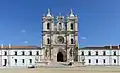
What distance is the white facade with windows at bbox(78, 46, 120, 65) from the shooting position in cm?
7738

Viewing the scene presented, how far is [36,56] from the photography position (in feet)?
255

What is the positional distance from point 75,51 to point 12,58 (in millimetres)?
15916

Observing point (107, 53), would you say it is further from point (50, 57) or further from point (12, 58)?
point (12, 58)

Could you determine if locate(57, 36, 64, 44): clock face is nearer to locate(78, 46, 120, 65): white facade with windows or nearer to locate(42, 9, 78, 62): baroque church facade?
locate(42, 9, 78, 62): baroque church facade

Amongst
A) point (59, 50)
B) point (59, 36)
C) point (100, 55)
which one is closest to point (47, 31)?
point (59, 36)

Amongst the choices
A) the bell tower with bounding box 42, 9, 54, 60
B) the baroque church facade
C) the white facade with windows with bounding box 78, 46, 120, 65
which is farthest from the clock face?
the white facade with windows with bounding box 78, 46, 120, 65

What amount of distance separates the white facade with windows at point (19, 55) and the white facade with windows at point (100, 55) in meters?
10.8

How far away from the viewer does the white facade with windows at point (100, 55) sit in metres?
77.4

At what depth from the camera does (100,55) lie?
77875 mm

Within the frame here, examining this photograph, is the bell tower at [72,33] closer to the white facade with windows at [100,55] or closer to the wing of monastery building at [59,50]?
the wing of monastery building at [59,50]

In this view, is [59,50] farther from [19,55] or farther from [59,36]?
[19,55]

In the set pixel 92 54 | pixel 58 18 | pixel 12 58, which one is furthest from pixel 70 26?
pixel 12 58

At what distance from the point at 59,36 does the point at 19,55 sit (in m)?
11.2

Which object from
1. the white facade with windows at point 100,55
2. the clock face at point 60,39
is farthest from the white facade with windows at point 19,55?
the white facade with windows at point 100,55
